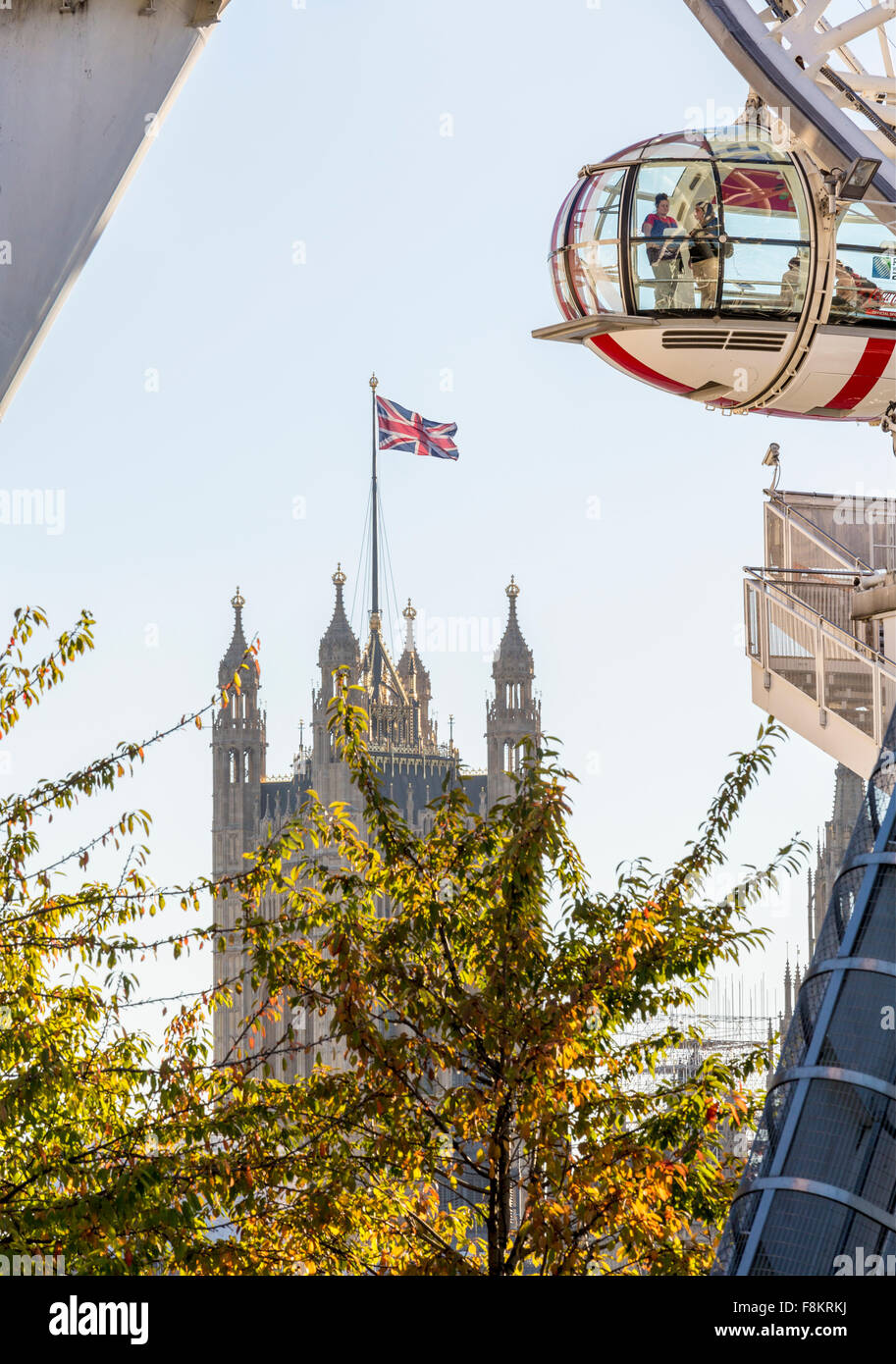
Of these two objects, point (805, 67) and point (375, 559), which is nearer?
point (805, 67)

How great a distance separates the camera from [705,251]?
15.0m

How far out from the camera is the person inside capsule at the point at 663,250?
15188 millimetres

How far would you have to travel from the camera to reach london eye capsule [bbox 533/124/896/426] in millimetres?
14539

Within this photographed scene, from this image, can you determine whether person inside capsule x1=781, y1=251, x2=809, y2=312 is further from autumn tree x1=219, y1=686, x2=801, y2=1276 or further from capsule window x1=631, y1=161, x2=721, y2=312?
autumn tree x1=219, y1=686, x2=801, y2=1276

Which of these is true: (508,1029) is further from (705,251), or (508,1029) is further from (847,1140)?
(705,251)

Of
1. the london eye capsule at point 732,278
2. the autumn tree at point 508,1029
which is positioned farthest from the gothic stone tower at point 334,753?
the autumn tree at point 508,1029

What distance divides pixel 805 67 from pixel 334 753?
7869 centimetres

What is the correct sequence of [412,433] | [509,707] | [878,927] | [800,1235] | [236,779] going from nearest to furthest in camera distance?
[800,1235] → [878,927] → [412,433] → [509,707] → [236,779]

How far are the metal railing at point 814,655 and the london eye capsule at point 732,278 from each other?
187 centimetres

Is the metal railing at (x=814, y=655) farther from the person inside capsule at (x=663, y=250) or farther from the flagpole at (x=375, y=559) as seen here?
the flagpole at (x=375, y=559)

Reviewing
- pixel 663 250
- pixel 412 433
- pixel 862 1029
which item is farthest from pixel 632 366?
pixel 412 433
